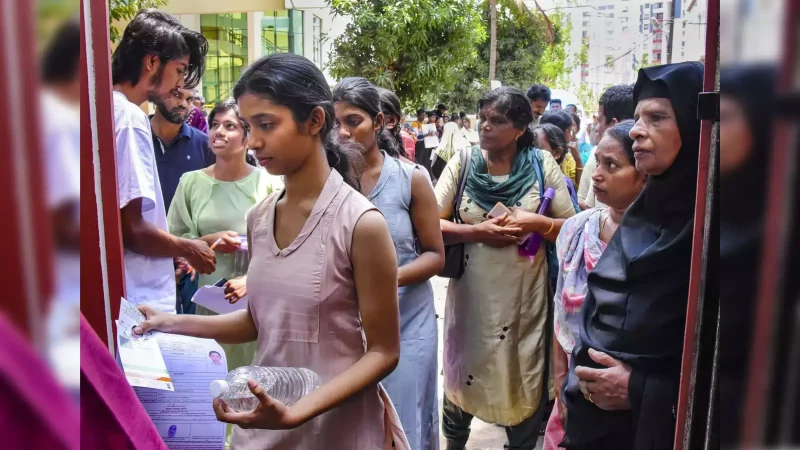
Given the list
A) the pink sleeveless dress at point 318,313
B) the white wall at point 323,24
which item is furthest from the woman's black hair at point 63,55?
the white wall at point 323,24

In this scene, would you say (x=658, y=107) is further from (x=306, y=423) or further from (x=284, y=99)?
(x=306, y=423)

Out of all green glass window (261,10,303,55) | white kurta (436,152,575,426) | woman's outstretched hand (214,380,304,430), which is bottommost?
white kurta (436,152,575,426)

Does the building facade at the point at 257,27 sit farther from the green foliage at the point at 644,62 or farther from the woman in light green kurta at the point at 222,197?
the green foliage at the point at 644,62

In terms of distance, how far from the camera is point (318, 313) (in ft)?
4.88

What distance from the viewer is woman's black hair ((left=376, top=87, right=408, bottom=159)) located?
277 centimetres

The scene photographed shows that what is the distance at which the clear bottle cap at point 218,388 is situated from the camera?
1358mm

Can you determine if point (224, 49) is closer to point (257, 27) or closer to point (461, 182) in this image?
point (257, 27)

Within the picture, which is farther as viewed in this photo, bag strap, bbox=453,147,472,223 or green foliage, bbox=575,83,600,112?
bag strap, bbox=453,147,472,223

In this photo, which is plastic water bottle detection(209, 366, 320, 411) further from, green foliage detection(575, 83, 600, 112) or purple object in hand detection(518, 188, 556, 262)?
purple object in hand detection(518, 188, 556, 262)

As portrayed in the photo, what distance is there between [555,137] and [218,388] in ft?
10.7

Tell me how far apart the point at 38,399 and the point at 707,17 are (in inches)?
47.4

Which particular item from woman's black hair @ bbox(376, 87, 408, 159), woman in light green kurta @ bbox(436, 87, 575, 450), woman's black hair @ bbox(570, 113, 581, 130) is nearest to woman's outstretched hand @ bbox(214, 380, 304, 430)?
woman's black hair @ bbox(376, 87, 408, 159)

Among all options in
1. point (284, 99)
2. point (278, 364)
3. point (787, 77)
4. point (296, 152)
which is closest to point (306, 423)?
point (278, 364)

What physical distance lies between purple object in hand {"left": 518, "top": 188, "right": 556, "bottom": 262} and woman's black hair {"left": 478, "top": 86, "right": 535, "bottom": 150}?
26 cm
